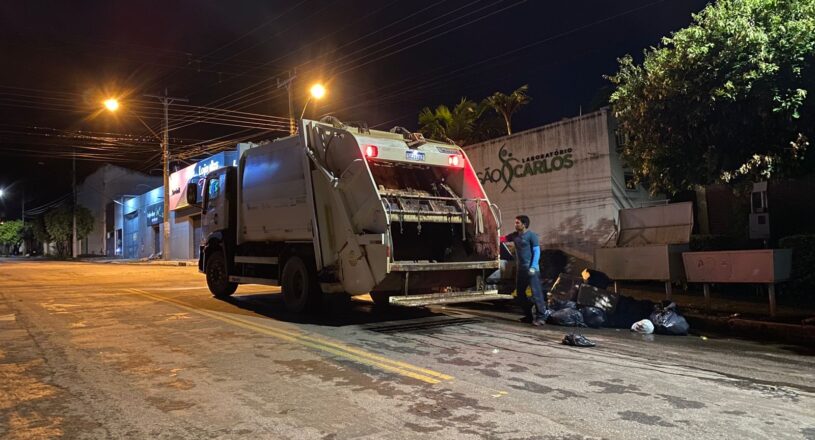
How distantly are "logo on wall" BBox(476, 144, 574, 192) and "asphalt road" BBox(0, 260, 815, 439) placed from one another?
7.50 metres

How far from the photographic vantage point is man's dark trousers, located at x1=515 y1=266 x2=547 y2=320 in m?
8.55

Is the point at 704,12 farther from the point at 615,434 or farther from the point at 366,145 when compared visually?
the point at 615,434

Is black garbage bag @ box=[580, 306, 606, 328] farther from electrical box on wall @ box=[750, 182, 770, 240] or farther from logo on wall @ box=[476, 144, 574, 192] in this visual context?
logo on wall @ box=[476, 144, 574, 192]

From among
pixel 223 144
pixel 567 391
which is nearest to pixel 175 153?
pixel 223 144

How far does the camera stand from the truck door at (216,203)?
11.3 metres

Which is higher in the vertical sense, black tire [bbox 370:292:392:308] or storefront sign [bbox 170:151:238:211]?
storefront sign [bbox 170:151:238:211]

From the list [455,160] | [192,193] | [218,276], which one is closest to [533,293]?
[455,160]

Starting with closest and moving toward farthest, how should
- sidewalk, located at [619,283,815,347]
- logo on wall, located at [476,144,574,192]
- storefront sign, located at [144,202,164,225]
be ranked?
sidewalk, located at [619,283,815,347], logo on wall, located at [476,144,574,192], storefront sign, located at [144,202,164,225]

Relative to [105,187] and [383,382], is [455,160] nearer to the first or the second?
[383,382]

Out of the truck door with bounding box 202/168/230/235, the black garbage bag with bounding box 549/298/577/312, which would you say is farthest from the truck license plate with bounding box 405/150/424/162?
the truck door with bounding box 202/168/230/235

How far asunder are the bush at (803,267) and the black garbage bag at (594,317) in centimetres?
358

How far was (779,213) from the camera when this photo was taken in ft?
39.0

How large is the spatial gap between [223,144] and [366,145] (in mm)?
28352

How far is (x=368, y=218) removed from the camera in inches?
309
